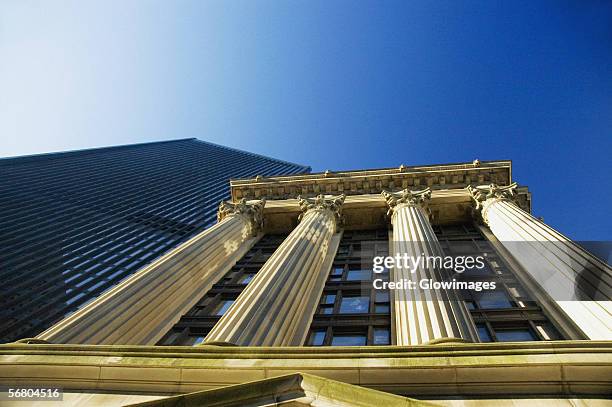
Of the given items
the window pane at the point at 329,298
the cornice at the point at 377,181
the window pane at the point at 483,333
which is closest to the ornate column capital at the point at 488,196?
the cornice at the point at 377,181

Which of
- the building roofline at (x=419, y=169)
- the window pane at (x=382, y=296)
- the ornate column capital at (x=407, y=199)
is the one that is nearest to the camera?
the window pane at (x=382, y=296)

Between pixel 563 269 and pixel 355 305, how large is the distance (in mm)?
8919

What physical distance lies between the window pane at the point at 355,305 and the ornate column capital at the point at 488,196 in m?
11.5

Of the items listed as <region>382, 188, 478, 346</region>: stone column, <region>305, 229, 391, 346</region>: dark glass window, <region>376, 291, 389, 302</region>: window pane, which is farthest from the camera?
<region>376, 291, 389, 302</region>: window pane

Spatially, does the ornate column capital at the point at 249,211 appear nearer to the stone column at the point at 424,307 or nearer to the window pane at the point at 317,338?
the stone column at the point at 424,307

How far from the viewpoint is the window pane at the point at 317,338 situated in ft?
55.9

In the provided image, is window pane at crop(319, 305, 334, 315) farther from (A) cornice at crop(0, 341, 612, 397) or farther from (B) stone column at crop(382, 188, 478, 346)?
(A) cornice at crop(0, 341, 612, 397)

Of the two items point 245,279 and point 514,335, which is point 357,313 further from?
point 245,279

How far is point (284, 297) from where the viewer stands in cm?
1612

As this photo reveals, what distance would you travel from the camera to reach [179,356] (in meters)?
10.8

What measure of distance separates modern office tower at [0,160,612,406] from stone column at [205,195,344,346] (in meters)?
0.08

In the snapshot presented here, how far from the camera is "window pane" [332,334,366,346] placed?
1682 centimetres

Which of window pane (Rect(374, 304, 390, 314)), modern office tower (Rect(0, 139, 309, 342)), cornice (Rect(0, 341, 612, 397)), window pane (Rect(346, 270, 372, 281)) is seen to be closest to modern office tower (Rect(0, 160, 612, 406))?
cornice (Rect(0, 341, 612, 397))

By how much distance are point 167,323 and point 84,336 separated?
5.23m
